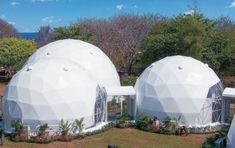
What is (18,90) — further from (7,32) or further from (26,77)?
(7,32)

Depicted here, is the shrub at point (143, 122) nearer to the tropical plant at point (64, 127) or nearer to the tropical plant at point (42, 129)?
the tropical plant at point (64, 127)

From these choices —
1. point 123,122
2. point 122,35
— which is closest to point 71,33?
point 122,35

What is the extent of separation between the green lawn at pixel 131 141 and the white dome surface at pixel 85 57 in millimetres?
7133

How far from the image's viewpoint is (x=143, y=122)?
2472 centimetres

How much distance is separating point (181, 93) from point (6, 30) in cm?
6413

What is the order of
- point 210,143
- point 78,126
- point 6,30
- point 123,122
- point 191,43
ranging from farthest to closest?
point 6,30, point 191,43, point 123,122, point 78,126, point 210,143

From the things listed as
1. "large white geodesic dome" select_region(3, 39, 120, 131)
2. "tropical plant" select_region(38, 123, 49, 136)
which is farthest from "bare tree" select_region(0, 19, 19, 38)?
"tropical plant" select_region(38, 123, 49, 136)

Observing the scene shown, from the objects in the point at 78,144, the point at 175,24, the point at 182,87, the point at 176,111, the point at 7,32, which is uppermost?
the point at 7,32

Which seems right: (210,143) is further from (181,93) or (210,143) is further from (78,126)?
(78,126)

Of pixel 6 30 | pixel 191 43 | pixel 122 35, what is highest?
pixel 6 30

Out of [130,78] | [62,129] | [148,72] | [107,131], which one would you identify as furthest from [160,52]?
[62,129]

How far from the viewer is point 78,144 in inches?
841

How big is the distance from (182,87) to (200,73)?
171 cm

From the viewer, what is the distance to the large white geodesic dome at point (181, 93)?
25.0 m
